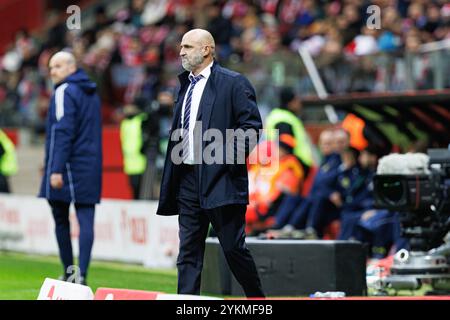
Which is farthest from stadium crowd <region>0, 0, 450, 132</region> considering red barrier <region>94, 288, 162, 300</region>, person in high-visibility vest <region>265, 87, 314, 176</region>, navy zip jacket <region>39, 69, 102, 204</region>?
red barrier <region>94, 288, 162, 300</region>

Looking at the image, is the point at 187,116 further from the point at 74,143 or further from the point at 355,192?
the point at 355,192

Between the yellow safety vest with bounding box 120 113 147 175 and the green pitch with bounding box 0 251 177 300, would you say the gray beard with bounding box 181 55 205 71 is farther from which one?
the yellow safety vest with bounding box 120 113 147 175

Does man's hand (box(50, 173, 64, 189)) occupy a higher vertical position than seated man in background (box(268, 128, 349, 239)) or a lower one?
higher

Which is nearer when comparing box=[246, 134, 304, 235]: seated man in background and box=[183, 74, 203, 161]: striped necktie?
box=[183, 74, 203, 161]: striped necktie

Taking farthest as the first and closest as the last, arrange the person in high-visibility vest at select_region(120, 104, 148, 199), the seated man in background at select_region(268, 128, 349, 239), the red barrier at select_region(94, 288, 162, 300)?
the person in high-visibility vest at select_region(120, 104, 148, 199), the seated man in background at select_region(268, 128, 349, 239), the red barrier at select_region(94, 288, 162, 300)

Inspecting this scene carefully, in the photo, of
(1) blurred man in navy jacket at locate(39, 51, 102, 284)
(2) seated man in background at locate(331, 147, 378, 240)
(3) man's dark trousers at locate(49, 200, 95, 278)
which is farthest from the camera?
(2) seated man in background at locate(331, 147, 378, 240)

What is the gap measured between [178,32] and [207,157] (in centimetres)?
1533

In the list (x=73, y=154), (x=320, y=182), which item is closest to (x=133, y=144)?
(x=320, y=182)

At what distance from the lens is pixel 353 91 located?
55.0 ft

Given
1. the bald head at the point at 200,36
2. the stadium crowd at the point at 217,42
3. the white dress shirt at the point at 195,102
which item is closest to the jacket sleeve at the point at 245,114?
the white dress shirt at the point at 195,102

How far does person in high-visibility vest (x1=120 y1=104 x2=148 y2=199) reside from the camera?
63.9 feet

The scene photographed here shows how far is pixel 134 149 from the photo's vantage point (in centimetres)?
1966

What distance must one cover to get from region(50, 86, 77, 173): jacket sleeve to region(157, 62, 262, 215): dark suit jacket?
2.64 metres
